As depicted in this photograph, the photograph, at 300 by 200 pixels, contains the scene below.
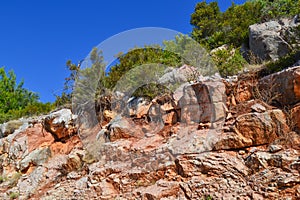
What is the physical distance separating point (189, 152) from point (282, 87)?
2049mm

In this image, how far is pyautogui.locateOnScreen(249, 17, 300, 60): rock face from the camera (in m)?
9.76

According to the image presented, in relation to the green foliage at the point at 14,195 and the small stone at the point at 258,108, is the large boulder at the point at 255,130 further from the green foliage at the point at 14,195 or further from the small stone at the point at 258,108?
the green foliage at the point at 14,195

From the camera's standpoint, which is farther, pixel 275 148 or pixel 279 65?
pixel 279 65

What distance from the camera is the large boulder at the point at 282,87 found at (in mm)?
5520

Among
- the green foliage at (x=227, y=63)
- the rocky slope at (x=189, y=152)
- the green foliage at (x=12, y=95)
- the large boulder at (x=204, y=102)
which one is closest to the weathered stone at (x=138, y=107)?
the rocky slope at (x=189, y=152)

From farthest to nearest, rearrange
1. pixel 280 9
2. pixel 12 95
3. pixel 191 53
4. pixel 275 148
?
pixel 12 95 → pixel 280 9 → pixel 191 53 → pixel 275 148

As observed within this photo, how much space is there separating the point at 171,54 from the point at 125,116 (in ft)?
7.80

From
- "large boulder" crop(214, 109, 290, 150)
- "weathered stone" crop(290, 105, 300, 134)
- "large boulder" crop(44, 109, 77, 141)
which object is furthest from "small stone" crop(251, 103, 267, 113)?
"large boulder" crop(44, 109, 77, 141)

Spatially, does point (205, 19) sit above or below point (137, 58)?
above

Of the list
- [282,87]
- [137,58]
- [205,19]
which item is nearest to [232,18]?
[205,19]

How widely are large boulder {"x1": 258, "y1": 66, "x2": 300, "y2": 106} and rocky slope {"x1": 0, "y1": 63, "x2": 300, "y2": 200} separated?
2cm

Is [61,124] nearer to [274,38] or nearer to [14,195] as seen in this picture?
[14,195]

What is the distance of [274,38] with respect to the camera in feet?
34.3

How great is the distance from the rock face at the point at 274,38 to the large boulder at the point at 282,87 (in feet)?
12.0
